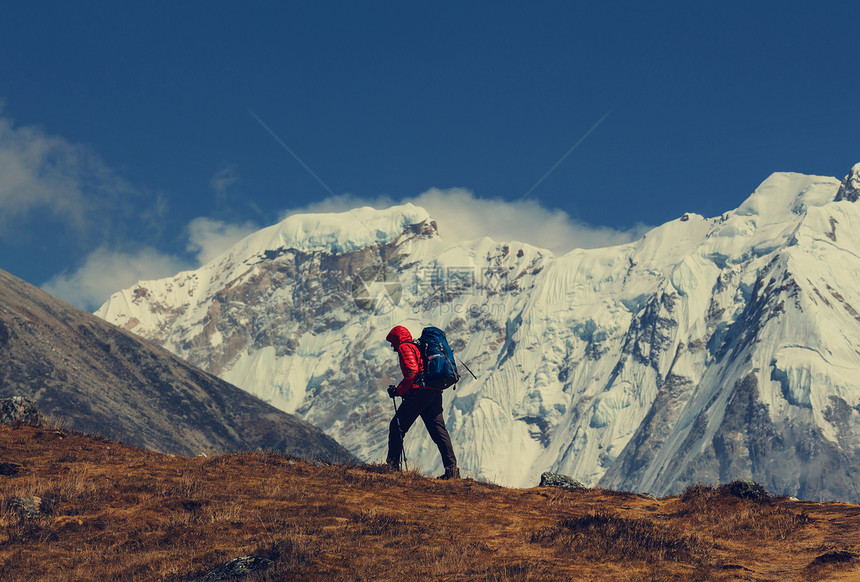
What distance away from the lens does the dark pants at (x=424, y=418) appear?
76.7 feet

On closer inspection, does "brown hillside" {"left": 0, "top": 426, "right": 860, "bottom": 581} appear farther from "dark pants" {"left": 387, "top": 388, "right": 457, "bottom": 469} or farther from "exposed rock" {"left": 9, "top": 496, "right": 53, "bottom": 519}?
"dark pants" {"left": 387, "top": 388, "right": 457, "bottom": 469}

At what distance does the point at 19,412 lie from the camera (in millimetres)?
26094

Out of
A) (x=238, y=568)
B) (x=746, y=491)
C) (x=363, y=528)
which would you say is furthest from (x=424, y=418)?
(x=238, y=568)

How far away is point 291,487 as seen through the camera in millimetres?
19688

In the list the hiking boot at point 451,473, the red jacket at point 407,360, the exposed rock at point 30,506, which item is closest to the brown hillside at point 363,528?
the exposed rock at point 30,506

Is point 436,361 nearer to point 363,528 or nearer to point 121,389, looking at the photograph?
point 363,528

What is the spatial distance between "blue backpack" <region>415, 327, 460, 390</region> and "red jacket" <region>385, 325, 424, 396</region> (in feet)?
0.65

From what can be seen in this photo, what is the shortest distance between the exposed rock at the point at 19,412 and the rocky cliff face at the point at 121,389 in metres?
76.8

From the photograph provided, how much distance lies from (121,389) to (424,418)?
105 metres

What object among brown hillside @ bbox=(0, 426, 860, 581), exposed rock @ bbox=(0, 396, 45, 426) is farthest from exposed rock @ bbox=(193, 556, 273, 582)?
exposed rock @ bbox=(0, 396, 45, 426)

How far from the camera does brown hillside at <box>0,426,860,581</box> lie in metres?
14.3

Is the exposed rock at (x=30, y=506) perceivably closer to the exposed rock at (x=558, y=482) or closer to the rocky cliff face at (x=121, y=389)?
the exposed rock at (x=558, y=482)

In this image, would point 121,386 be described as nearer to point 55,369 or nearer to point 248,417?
point 55,369

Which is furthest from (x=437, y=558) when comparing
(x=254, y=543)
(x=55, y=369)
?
(x=55, y=369)
